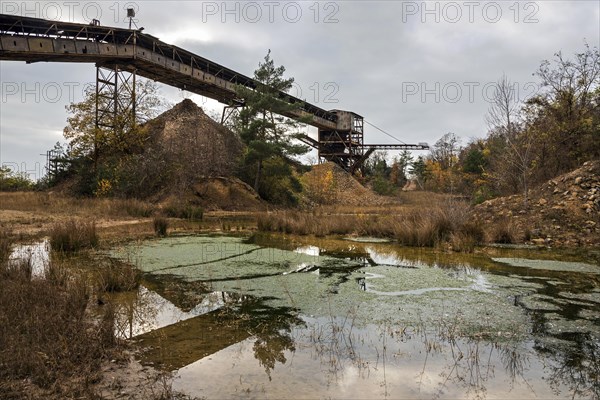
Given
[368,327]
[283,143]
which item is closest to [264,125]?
[283,143]

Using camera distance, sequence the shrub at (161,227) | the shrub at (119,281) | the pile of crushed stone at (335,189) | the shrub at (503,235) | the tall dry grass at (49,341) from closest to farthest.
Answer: the tall dry grass at (49,341) < the shrub at (119,281) < the shrub at (503,235) < the shrub at (161,227) < the pile of crushed stone at (335,189)

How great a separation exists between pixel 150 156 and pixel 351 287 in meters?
17.9

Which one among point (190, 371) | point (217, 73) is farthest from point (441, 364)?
point (217, 73)

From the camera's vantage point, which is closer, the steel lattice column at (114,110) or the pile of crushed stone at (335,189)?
the steel lattice column at (114,110)

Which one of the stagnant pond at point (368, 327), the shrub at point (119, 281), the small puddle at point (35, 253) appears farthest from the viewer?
the small puddle at point (35, 253)

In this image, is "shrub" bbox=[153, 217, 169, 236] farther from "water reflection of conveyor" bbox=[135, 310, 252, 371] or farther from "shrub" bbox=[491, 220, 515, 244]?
"shrub" bbox=[491, 220, 515, 244]

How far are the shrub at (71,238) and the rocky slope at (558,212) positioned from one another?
938 cm

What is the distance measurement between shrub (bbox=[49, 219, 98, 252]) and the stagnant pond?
1.57m

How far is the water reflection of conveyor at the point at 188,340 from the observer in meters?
3.12

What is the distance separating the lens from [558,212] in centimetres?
1102

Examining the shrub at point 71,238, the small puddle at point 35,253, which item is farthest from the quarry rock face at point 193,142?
the shrub at point 71,238

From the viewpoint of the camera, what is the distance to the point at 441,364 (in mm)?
3117

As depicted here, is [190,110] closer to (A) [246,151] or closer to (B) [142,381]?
(A) [246,151]

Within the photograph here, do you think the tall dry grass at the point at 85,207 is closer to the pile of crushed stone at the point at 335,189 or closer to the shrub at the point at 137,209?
the shrub at the point at 137,209
